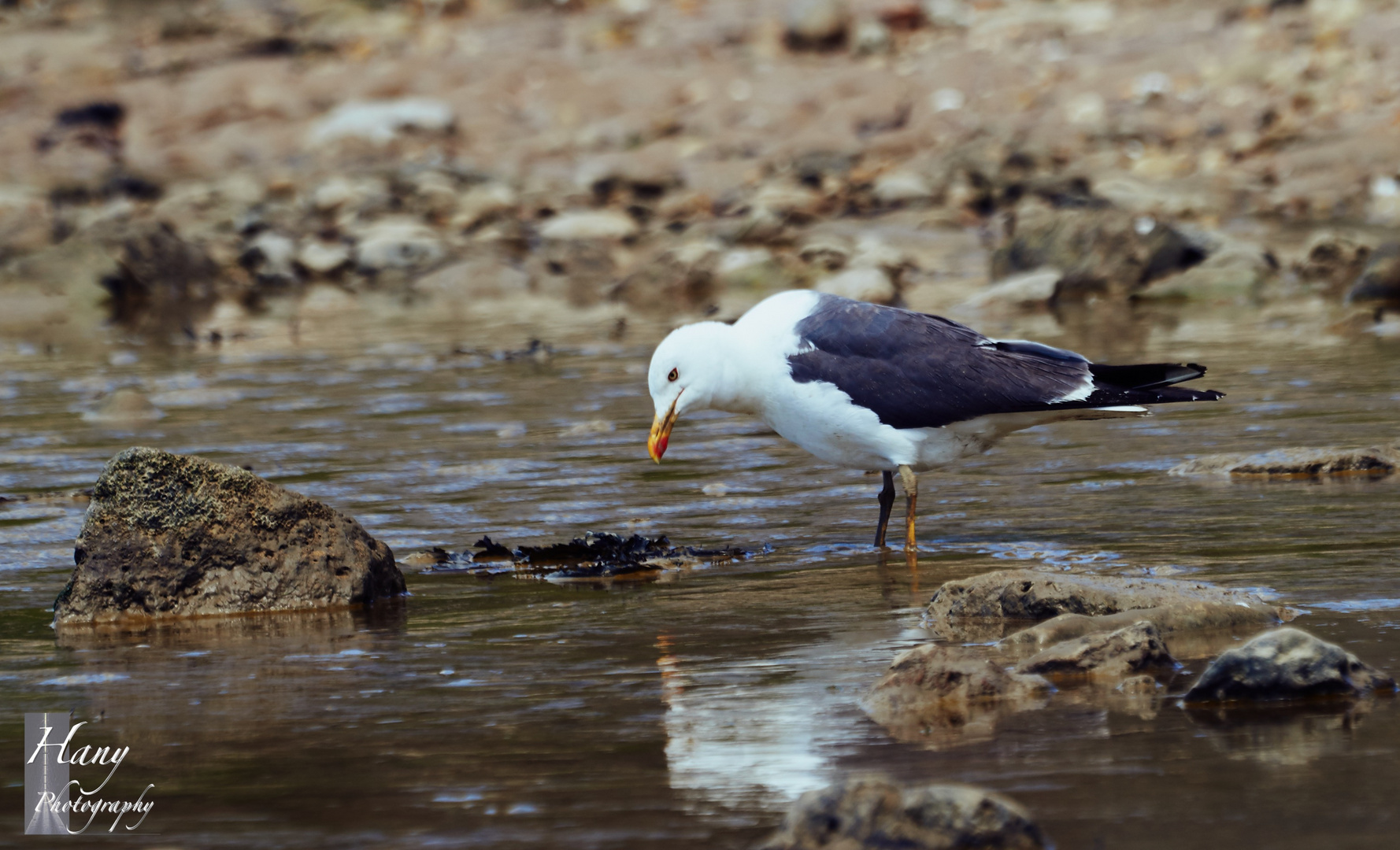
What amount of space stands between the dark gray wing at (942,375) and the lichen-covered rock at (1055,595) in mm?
1312

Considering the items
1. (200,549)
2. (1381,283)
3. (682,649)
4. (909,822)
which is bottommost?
(909,822)

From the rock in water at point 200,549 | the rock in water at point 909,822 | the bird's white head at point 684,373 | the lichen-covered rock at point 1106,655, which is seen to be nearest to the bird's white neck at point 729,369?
the bird's white head at point 684,373

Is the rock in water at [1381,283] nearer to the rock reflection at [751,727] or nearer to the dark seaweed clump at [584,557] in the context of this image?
the dark seaweed clump at [584,557]

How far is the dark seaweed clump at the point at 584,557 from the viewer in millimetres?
6184

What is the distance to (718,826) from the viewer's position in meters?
3.32

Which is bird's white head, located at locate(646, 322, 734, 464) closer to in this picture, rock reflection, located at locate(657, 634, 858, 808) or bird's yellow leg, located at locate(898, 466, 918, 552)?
bird's yellow leg, located at locate(898, 466, 918, 552)

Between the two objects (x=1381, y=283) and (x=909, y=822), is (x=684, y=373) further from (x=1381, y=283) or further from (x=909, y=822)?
(x=1381, y=283)

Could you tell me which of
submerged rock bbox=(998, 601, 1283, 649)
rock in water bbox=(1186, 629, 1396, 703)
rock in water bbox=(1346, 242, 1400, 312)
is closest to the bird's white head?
submerged rock bbox=(998, 601, 1283, 649)

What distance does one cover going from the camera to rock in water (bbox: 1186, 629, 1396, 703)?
154 inches

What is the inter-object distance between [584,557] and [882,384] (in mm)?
1276

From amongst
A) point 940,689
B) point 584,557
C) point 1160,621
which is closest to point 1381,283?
point 584,557

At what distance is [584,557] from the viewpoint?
6340mm

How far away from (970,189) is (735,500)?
16126 millimetres

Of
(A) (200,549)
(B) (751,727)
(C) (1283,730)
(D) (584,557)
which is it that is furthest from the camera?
(D) (584,557)
